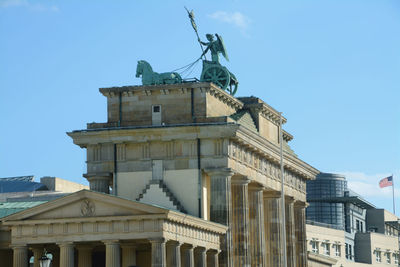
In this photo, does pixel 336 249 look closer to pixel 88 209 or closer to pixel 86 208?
pixel 88 209

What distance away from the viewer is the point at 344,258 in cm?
17175

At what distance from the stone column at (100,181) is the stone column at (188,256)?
13.7 m

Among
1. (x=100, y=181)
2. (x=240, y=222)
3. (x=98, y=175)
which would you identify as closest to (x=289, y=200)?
(x=240, y=222)

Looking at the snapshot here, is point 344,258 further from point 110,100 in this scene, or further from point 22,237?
point 22,237

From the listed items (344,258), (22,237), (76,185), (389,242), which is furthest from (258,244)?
(389,242)

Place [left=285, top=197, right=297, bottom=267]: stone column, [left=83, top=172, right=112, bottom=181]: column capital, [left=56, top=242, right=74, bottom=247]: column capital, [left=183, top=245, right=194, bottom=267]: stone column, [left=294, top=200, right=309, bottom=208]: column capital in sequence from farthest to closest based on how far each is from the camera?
1. [left=294, top=200, right=309, bottom=208]: column capital
2. [left=285, top=197, right=297, bottom=267]: stone column
3. [left=83, top=172, right=112, bottom=181]: column capital
4. [left=183, top=245, right=194, bottom=267]: stone column
5. [left=56, top=242, right=74, bottom=247]: column capital

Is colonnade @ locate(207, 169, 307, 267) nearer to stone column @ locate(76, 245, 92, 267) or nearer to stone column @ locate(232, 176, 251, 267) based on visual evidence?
stone column @ locate(232, 176, 251, 267)

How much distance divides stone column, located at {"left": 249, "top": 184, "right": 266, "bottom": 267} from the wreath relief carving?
24571mm

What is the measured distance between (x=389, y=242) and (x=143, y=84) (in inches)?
3834

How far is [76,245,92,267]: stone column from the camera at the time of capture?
89.8m

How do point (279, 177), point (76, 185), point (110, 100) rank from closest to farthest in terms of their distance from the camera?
1. point (110, 100)
2. point (279, 177)
3. point (76, 185)

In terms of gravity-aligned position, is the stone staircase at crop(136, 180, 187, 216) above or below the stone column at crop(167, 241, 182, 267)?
above

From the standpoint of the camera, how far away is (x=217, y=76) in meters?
105

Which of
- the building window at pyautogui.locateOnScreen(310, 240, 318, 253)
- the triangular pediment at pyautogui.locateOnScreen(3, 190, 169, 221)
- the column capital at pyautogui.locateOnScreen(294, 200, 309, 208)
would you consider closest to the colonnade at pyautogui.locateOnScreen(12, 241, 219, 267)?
the triangular pediment at pyautogui.locateOnScreen(3, 190, 169, 221)
